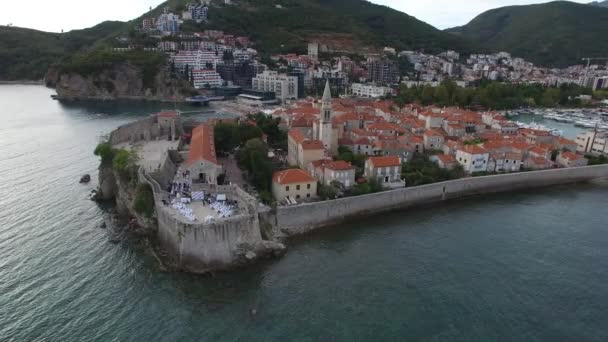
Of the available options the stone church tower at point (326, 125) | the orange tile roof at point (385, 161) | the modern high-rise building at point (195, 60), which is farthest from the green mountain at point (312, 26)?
the orange tile roof at point (385, 161)

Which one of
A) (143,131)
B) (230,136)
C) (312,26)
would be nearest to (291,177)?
(230,136)

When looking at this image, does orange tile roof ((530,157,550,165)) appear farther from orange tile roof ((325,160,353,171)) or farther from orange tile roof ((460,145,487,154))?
orange tile roof ((325,160,353,171))

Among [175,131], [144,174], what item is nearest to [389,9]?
[175,131]

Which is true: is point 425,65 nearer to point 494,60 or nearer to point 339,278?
point 494,60

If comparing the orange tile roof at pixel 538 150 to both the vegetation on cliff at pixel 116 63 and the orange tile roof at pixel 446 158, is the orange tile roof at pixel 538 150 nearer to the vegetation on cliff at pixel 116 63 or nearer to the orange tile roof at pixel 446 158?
the orange tile roof at pixel 446 158

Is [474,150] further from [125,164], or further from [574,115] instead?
[574,115]
